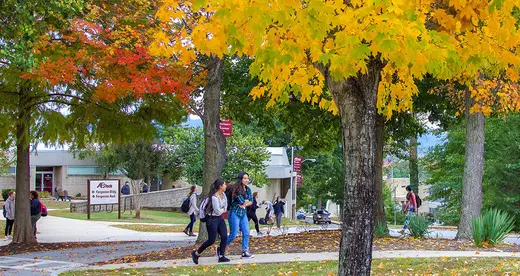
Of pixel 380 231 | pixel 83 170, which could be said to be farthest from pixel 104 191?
pixel 83 170

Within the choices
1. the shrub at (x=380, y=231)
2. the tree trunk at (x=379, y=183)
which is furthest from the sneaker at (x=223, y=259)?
the tree trunk at (x=379, y=183)

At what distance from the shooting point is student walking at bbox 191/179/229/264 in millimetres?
11414

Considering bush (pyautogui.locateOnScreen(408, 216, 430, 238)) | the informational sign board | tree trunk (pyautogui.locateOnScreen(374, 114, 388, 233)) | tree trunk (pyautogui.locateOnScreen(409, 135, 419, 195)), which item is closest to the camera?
bush (pyautogui.locateOnScreen(408, 216, 430, 238))

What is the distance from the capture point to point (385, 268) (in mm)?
9922

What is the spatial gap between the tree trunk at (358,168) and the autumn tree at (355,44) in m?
0.01

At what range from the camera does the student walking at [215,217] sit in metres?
11.4

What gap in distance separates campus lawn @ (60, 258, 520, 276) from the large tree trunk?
166 inches

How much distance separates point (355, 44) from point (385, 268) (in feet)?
14.6

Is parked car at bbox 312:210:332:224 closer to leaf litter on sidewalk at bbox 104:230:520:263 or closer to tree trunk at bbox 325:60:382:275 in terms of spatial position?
leaf litter on sidewalk at bbox 104:230:520:263

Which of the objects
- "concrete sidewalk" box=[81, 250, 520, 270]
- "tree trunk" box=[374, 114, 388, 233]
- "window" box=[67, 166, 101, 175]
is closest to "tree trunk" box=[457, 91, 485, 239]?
"tree trunk" box=[374, 114, 388, 233]

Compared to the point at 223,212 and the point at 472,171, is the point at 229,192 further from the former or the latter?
the point at 472,171

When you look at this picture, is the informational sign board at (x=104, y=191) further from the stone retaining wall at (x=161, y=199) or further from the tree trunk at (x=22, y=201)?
the tree trunk at (x=22, y=201)

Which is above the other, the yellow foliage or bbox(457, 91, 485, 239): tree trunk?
the yellow foliage

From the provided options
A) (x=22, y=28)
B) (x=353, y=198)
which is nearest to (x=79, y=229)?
(x=22, y=28)
